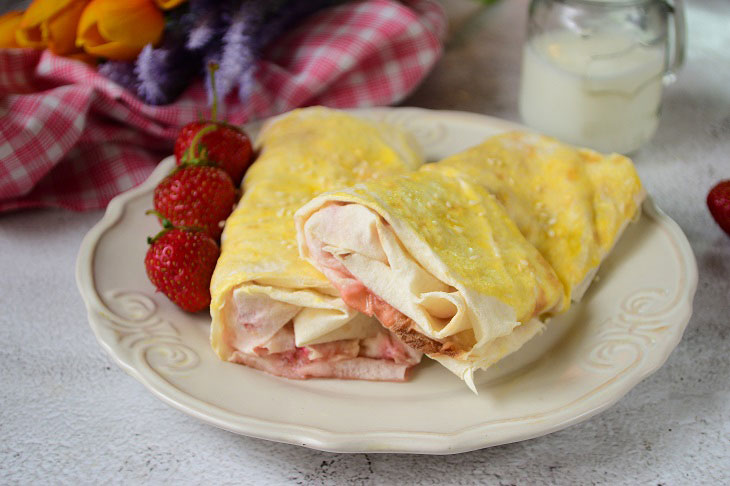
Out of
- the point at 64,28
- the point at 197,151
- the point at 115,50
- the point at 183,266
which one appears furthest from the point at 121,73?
the point at 183,266

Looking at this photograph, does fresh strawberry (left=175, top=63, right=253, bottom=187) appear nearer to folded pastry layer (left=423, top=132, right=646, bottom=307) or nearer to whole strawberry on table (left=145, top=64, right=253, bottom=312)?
whole strawberry on table (left=145, top=64, right=253, bottom=312)

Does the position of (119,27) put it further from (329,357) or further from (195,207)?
(329,357)

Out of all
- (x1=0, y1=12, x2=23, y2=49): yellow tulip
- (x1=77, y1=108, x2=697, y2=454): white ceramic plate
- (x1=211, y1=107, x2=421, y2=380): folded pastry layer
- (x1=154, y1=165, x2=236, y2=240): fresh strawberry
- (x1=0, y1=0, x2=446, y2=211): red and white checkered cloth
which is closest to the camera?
(x1=77, y1=108, x2=697, y2=454): white ceramic plate

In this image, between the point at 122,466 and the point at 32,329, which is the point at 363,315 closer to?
the point at 122,466

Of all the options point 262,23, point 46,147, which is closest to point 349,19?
point 262,23

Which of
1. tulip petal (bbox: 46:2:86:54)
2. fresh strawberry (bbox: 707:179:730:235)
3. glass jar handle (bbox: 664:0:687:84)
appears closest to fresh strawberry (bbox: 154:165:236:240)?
tulip petal (bbox: 46:2:86:54)
